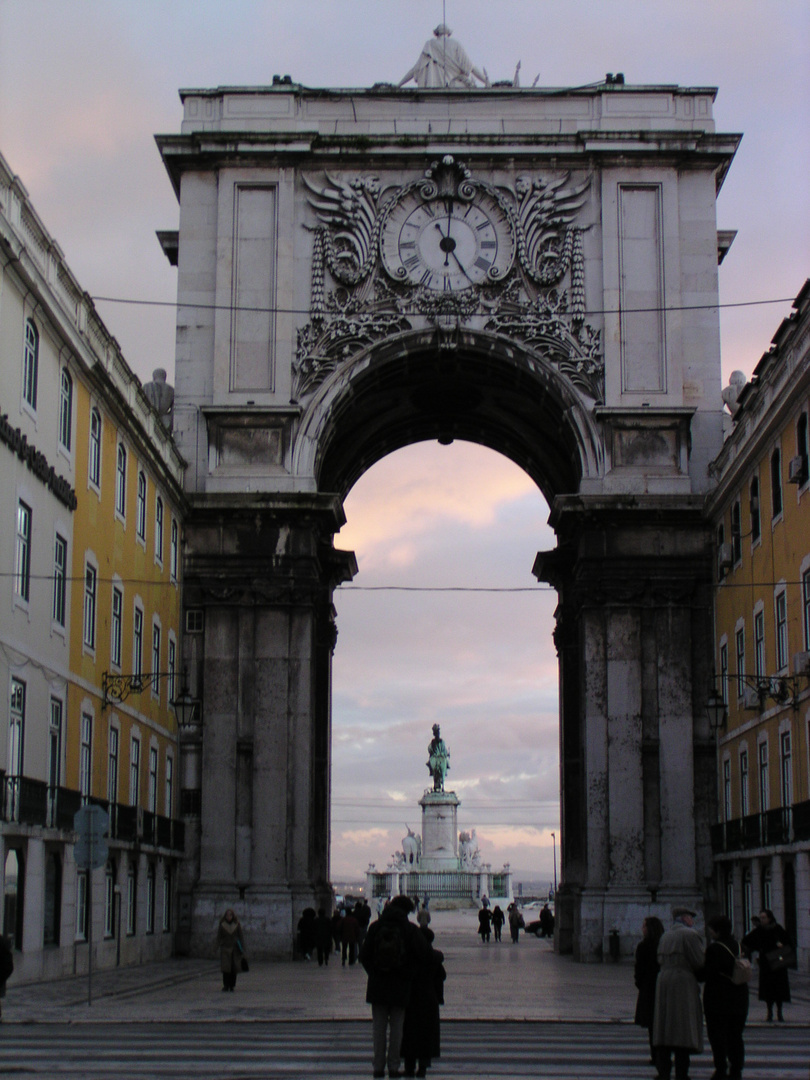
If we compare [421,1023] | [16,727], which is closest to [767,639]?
[16,727]

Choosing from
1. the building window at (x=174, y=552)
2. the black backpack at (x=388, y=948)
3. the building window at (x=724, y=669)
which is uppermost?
the building window at (x=174, y=552)

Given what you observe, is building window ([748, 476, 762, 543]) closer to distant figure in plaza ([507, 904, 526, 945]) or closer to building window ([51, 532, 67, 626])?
building window ([51, 532, 67, 626])

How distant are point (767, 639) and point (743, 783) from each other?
4.34 meters

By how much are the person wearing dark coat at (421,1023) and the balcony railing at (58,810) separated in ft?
43.2

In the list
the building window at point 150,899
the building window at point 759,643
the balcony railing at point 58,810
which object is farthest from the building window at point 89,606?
the building window at point 759,643

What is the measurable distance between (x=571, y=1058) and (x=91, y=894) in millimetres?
16409

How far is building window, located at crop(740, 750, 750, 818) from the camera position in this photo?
4222cm

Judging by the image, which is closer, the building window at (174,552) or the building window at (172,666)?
the building window at (172,666)

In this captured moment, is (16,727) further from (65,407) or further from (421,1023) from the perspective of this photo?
(421,1023)

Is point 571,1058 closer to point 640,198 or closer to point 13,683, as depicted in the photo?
point 13,683

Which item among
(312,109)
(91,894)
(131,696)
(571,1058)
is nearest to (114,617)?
(131,696)

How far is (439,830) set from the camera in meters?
96.3

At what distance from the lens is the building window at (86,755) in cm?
3544

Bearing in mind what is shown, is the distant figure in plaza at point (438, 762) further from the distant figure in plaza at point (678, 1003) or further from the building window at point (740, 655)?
the distant figure in plaza at point (678, 1003)
